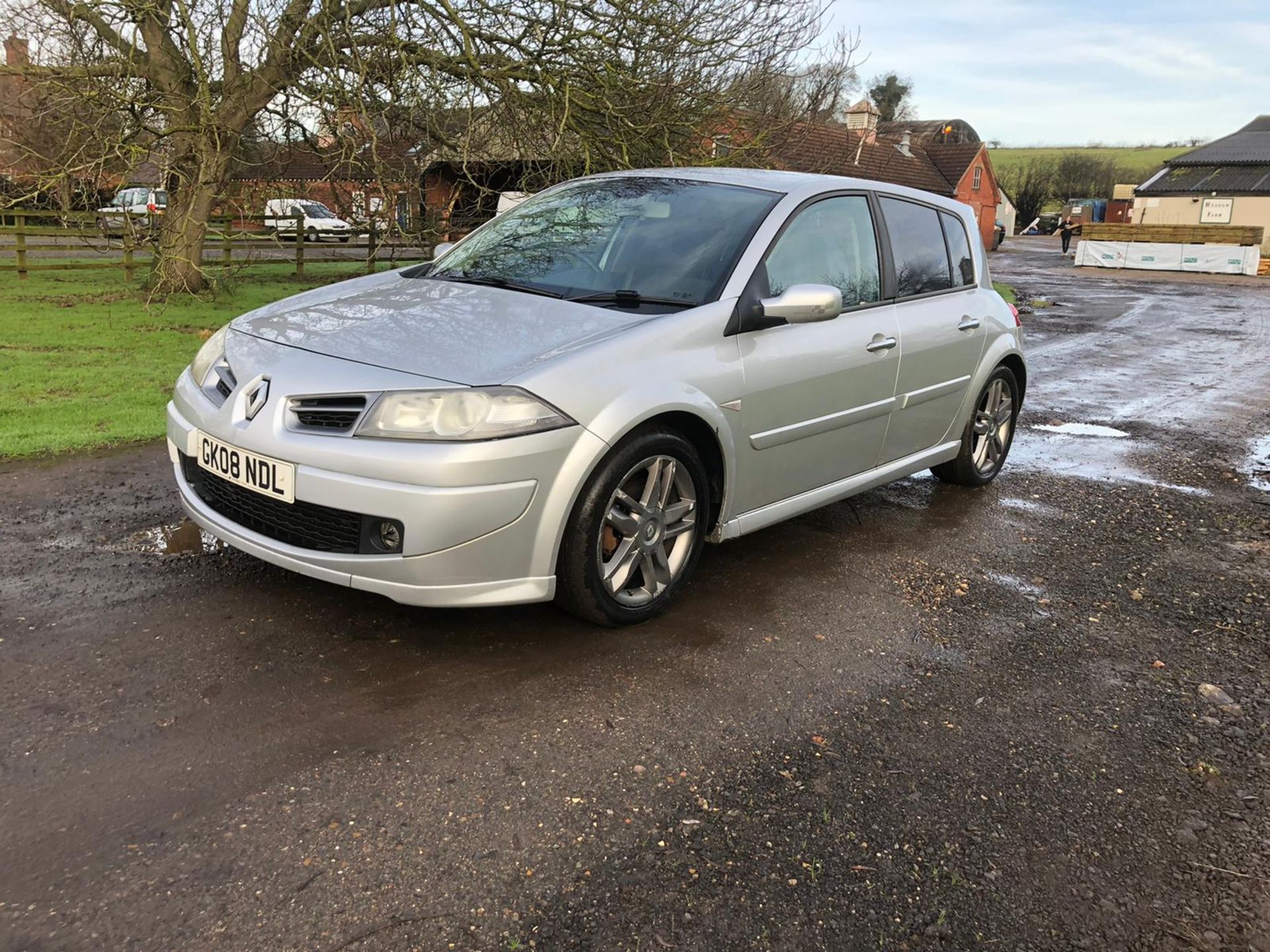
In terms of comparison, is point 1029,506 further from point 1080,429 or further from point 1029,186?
point 1029,186

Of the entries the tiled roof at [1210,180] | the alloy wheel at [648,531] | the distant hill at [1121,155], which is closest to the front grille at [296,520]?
the alloy wheel at [648,531]

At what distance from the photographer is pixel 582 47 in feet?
38.9

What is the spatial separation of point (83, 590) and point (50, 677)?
2.53ft

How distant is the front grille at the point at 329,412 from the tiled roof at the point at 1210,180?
54788 mm

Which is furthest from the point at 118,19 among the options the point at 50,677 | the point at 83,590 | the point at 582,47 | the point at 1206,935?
the point at 1206,935

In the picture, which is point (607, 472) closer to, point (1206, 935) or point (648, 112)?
point (1206, 935)

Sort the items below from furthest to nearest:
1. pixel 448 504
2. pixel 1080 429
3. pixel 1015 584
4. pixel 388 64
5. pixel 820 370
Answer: pixel 388 64, pixel 1080 429, pixel 1015 584, pixel 820 370, pixel 448 504

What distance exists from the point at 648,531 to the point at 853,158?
3284cm

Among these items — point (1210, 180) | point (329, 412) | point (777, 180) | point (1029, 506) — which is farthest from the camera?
point (1210, 180)

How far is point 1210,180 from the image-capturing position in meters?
50.1

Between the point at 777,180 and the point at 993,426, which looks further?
the point at 993,426

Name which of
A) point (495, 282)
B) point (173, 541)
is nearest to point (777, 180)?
point (495, 282)

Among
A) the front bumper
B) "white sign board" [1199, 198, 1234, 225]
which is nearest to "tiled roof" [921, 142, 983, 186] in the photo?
"white sign board" [1199, 198, 1234, 225]

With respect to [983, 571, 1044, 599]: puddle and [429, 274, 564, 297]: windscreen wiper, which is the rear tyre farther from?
[429, 274, 564, 297]: windscreen wiper
